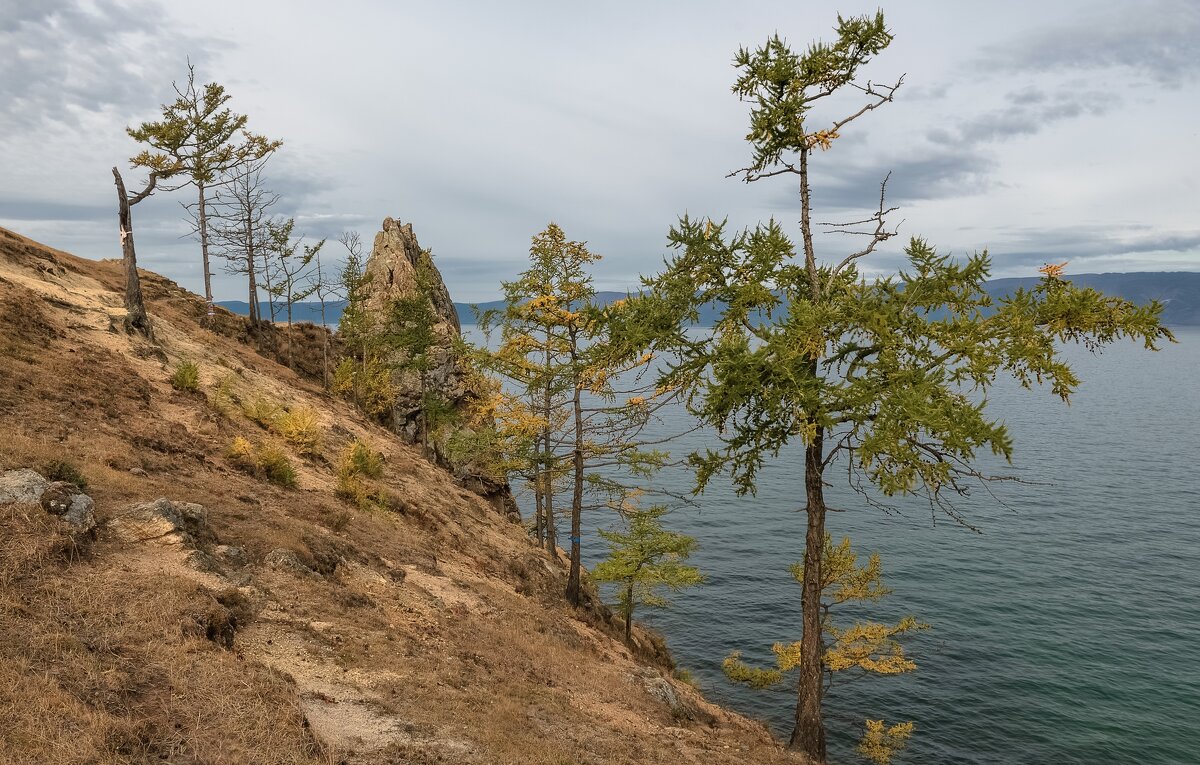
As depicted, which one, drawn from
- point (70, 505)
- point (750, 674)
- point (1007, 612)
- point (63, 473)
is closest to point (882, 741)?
point (750, 674)

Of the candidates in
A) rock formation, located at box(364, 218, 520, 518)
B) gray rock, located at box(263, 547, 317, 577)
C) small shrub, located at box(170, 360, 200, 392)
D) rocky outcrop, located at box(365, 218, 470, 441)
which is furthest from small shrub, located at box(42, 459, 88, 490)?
rocky outcrop, located at box(365, 218, 470, 441)

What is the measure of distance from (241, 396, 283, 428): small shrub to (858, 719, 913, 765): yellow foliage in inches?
901

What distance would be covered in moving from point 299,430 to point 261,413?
136cm

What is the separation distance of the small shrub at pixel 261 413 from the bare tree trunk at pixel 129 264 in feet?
16.0

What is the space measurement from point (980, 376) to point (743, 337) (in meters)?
4.22

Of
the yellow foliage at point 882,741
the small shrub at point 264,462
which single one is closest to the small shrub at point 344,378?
the small shrub at point 264,462

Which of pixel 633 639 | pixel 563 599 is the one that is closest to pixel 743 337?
Result: pixel 563 599

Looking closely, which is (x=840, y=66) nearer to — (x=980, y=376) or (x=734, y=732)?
(x=980, y=376)

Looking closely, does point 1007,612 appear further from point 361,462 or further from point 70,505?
point 70,505

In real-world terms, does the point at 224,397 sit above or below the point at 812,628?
above

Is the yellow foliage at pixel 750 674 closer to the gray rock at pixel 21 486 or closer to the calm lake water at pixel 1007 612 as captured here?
the calm lake water at pixel 1007 612

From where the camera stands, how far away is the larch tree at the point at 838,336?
1101cm

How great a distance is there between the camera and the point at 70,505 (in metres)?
9.82

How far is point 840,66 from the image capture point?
12.5 m
